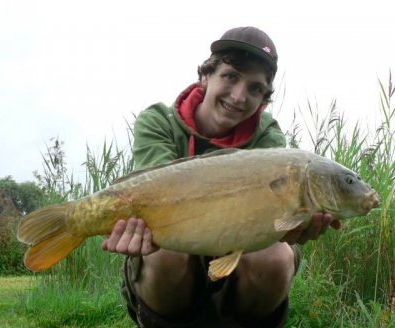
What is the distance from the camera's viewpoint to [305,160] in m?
2.19

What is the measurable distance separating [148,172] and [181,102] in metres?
0.85

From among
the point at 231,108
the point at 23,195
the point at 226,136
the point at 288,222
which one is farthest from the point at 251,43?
the point at 23,195

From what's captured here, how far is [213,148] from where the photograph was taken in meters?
2.94

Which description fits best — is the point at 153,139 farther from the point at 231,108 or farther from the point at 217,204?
the point at 217,204

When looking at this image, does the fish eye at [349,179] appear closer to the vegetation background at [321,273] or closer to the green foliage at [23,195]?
the vegetation background at [321,273]

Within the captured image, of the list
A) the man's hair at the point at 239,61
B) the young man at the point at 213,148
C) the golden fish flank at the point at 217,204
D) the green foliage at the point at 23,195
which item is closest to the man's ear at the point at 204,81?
the young man at the point at 213,148

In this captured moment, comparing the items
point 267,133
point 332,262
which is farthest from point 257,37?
point 332,262

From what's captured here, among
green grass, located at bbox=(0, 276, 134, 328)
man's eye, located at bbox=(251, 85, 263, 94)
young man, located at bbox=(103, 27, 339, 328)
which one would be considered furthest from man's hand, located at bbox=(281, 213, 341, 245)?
green grass, located at bbox=(0, 276, 134, 328)

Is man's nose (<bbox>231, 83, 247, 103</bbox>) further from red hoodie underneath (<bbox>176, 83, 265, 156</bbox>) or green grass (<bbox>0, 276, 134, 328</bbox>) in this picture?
green grass (<bbox>0, 276, 134, 328</bbox>)

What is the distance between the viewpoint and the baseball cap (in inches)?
111

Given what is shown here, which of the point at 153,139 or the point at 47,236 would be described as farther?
the point at 153,139

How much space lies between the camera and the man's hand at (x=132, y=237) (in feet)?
7.43

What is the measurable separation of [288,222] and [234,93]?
81 centimetres

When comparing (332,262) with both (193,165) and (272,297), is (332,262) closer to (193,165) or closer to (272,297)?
(272,297)
